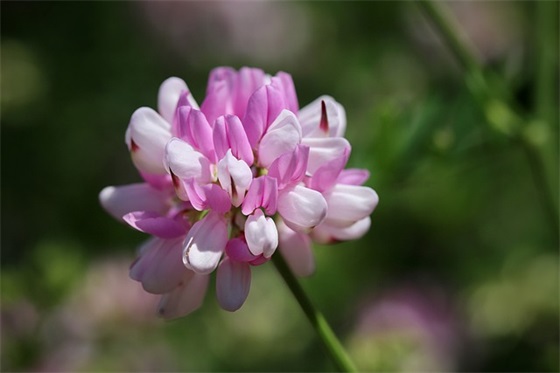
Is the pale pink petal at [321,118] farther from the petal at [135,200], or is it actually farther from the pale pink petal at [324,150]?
the petal at [135,200]

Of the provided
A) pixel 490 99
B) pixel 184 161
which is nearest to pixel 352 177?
pixel 184 161

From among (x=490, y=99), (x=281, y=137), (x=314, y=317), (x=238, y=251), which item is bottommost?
(x=490, y=99)

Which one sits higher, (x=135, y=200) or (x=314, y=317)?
(x=135, y=200)

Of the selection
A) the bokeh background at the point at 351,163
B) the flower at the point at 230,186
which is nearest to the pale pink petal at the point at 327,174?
the flower at the point at 230,186

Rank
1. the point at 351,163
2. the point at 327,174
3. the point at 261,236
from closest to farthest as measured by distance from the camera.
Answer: the point at 261,236 < the point at 327,174 < the point at 351,163

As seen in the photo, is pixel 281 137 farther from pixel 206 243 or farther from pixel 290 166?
pixel 206 243

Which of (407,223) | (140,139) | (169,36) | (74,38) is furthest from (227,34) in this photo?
(140,139)

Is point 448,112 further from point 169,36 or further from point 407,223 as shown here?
point 169,36
